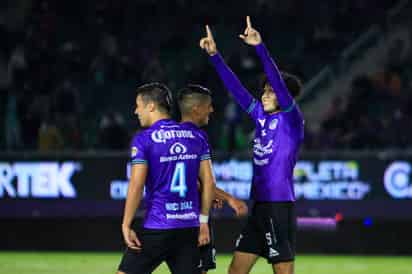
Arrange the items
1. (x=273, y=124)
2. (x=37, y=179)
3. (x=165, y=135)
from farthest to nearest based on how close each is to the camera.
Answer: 1. (x=37, y=179)
2. (x=273, y=124)
3. (x=165, y=135)

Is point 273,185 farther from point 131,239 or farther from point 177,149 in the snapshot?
point 131,239

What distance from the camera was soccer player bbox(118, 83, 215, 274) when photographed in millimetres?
7711

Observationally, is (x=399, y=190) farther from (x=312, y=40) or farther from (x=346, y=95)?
(x=312, y=40)

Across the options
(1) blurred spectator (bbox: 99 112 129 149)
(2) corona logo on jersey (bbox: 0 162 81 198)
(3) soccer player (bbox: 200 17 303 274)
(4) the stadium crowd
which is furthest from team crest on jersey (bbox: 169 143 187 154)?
(1) blurred spectator (bbox: 99 112 129 149)

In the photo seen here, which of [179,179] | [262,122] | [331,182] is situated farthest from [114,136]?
[179,179]

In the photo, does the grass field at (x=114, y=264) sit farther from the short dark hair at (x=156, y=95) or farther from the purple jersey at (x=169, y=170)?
the short dark hair at (x=156, y=95)

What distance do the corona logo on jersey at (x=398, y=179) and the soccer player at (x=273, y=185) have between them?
7376 mm

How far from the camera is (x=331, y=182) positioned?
16.1 meters

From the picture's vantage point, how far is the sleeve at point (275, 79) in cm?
838

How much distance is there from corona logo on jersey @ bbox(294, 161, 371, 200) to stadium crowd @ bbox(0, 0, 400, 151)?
1.48m

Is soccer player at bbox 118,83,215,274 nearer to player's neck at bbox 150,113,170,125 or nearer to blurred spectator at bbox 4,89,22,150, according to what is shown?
player's neck at bbox 150,113,170,125

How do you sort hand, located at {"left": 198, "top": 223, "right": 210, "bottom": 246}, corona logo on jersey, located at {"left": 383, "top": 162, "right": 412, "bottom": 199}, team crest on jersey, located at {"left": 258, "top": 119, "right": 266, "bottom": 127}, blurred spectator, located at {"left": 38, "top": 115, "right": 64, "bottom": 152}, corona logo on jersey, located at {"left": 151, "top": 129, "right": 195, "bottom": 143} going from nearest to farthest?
corona logo on jersey, located at {"left": 151, "top": 129, "right": 195, "bottom": 143}
hand, located at {"left": 198, "top": 223, "right": 210, "bottom": 246}
team crest on jersey, located at {"left": 258, "top": 119, "right": 266, "bottom": 127}
corona logo on jersey, located at {"left": 383, "top": 162, "right": 412, "bottom": 199}
blurred spectator, located at {"left": 38, "top": 115, "right": 64, "bottom": 152}

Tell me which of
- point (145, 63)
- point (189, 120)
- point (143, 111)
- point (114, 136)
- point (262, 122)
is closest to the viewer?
point (143, 111)

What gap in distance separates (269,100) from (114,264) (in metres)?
6.47
